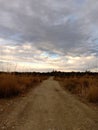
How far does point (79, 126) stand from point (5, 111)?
129 inches

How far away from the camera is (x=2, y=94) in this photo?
12.4 m

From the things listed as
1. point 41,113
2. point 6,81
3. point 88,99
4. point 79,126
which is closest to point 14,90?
point 6,81

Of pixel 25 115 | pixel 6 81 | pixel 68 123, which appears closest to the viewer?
pixel 68 123

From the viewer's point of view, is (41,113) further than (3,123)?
Yes

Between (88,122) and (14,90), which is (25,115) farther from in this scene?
(14,90)

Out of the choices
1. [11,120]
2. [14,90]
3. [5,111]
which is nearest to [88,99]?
[14,90]

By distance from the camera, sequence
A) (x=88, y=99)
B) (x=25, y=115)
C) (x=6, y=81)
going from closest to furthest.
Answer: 1. (x=25, y=115)
2. (x=88, y=99)
3. (x=6, y=81)

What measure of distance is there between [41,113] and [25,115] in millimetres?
671

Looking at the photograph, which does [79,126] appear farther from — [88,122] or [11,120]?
[11,120]

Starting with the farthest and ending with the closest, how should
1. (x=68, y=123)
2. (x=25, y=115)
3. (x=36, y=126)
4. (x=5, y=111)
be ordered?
(x=5, y=111)
(x=25, y=115)
(x=68, y=123)
(x=36, y=126)

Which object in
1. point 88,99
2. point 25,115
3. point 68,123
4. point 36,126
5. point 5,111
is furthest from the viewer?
point 88,99

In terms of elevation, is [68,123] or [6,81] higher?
[6,81]

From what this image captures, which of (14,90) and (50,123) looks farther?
(14,90)

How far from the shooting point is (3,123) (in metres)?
6.49
